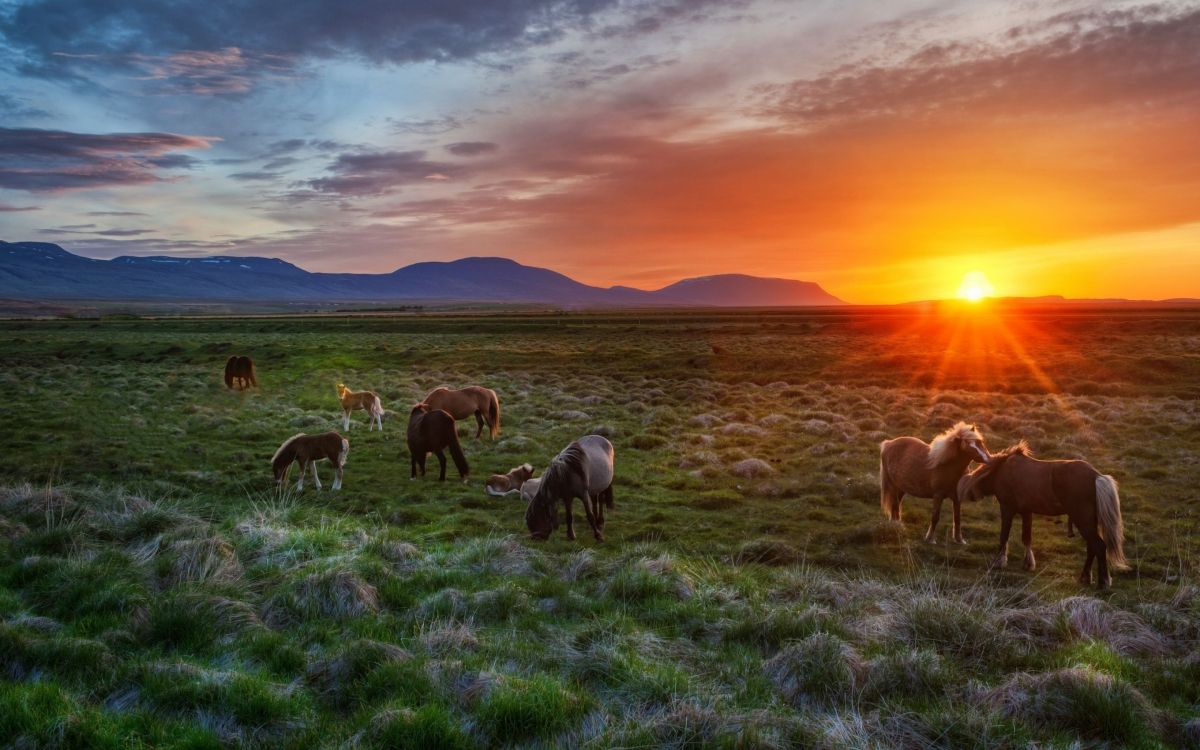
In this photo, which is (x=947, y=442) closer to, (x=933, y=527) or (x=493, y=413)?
(x=933, y=527)

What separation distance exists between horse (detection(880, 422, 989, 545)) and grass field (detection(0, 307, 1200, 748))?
55 cm

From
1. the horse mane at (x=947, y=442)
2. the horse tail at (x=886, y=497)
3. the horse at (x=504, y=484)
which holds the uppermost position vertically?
the horse mane at (x=947, y=442)

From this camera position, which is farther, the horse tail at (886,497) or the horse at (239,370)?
the horse at (239,370)

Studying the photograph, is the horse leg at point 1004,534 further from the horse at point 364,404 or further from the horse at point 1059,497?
the horse at point 364,404

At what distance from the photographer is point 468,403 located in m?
18.9

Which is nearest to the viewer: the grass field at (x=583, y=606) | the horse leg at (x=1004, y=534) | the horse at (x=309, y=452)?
the grass field at (x=583, y=606)

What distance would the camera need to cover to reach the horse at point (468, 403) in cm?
1869

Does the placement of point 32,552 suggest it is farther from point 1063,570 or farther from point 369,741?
point 1063,570

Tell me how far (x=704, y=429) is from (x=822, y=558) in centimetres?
1117

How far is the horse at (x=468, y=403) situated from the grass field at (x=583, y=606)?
2.49ft

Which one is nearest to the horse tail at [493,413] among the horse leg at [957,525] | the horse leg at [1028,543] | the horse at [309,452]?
the horse at [309,452]

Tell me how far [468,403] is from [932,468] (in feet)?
40.6

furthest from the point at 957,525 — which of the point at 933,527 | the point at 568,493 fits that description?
the point at 568,493

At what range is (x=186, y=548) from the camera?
313 inches
